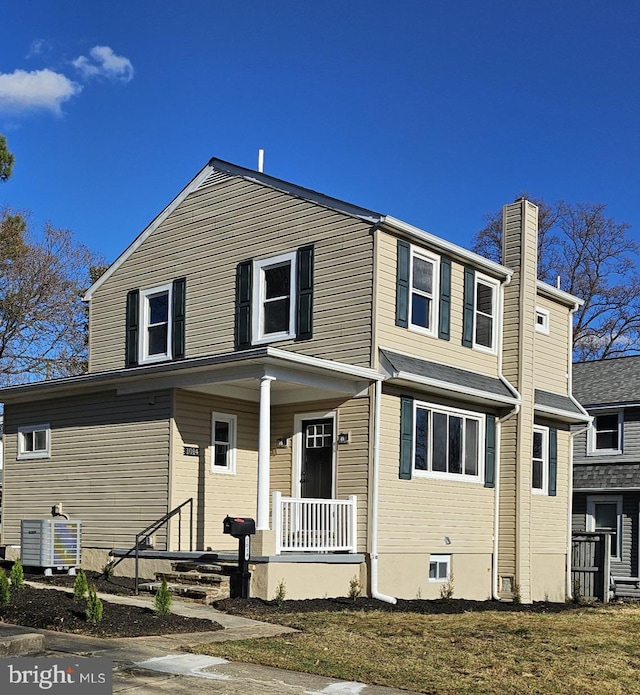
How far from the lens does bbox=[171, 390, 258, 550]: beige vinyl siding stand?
16266mm

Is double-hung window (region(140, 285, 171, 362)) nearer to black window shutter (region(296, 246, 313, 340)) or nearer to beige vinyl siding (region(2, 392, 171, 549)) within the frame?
beige vinyl siding (region(2, 392, 171, 549))

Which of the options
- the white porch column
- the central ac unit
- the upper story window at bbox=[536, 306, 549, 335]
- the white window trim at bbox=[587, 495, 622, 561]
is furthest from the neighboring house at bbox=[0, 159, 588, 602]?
the white window trim at bbox=[587, 495, 622, 561]

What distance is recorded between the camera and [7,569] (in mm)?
16469

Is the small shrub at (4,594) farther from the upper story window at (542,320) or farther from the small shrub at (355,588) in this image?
the upper story window at (542,320)

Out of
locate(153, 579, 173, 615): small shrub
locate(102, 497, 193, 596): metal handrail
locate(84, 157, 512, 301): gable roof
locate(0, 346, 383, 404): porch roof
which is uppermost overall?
locate(84, 157, 512, 301): gable roof

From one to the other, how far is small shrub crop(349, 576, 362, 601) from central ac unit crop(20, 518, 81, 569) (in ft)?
15.4

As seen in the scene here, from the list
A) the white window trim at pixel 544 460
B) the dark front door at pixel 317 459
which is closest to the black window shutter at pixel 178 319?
the dark front door at pixel 317 459

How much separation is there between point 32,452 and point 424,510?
7.60m

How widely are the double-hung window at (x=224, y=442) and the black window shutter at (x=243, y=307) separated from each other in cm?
149

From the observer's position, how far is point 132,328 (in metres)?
20.1

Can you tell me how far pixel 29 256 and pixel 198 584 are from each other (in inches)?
849

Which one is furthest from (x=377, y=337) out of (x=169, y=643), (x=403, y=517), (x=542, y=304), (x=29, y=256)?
(x=29, y=256)

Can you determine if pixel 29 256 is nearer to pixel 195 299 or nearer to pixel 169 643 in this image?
pixel 195 299

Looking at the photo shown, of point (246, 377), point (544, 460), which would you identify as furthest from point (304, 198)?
point (544, 460)
